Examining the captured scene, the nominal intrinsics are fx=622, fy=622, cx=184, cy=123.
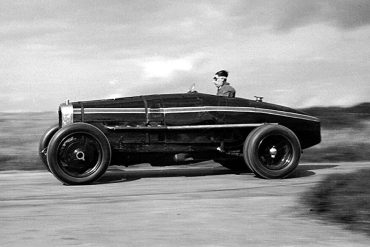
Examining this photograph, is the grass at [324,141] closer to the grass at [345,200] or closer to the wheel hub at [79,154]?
the grass at [345,200]

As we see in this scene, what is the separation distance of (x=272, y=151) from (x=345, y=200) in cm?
367

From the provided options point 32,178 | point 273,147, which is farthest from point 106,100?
point 273,147

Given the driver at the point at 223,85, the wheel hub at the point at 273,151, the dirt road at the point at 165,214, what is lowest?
the dirt road at the point at 165,214

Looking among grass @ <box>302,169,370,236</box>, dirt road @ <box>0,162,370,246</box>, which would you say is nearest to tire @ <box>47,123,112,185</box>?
dirt road @ <box>0,162,370,246</box>

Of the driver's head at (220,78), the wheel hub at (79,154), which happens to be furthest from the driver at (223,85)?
the wheel hub at (79,154)

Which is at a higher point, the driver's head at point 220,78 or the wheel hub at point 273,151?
the driver's head at point 220,78

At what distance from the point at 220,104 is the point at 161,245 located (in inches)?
206

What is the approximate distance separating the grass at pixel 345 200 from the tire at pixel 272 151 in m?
2.09

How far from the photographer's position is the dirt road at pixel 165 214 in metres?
5.02

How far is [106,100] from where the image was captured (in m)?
9.78

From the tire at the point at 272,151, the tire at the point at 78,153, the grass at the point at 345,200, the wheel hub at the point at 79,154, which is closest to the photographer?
the grass at the point at 345,200

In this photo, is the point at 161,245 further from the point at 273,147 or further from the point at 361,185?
the point at 273,147

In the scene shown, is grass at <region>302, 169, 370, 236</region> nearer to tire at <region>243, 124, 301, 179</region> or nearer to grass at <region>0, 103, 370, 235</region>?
grass at <region>0, 103, 370, 235</region>

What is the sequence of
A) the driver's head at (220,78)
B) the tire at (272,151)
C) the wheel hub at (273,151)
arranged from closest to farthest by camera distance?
1. the tire at (272,151)
2. the wheel hub at (273,151)
3. the driver's head at (220,78)
